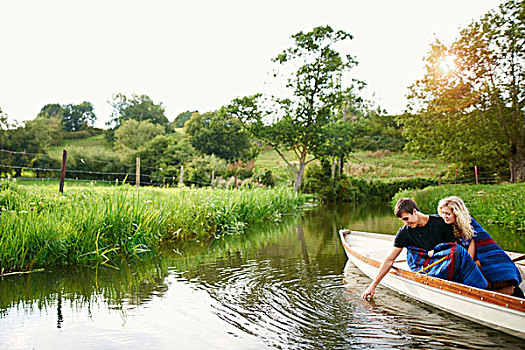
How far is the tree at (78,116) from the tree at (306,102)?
38590 millimetres

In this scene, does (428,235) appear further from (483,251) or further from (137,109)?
(137,109)

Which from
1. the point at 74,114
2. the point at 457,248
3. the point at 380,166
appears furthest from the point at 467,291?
the point at 74,114

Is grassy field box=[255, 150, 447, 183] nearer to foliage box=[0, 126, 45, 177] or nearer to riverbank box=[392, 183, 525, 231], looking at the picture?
riverbank box=[392, 183, 525, 231]

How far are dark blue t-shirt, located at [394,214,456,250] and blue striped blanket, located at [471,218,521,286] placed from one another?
262 millimetres

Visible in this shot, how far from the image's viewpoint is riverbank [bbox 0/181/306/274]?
5723 mm

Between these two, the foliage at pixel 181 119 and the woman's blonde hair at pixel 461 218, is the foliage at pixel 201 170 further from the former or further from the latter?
the foliage at pixel 181 119

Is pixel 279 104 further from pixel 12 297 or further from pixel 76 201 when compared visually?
pixel 12 297

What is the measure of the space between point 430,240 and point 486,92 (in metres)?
15.6

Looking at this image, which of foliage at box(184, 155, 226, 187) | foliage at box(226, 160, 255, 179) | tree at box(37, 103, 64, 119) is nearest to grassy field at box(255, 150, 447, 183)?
foliage at box(226, 160, 255, 179)

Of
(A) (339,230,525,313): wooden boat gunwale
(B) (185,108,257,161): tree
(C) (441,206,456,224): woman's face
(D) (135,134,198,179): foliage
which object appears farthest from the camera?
(B) (185,108,257,161): tree

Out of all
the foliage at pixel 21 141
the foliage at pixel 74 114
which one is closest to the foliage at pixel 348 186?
the foliage at pixel 21 141

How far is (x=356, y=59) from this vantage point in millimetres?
23859

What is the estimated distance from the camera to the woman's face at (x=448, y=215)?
414 cm

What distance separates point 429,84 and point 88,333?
1904 cm
